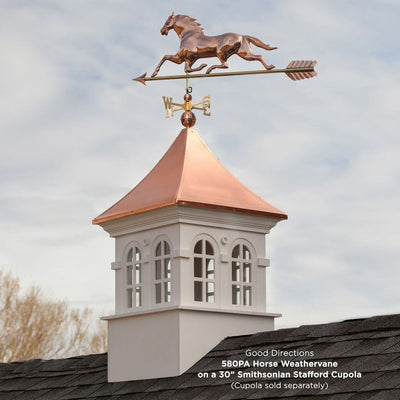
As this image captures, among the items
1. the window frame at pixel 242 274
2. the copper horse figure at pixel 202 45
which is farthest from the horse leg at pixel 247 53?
the window frame at pixel 242 274

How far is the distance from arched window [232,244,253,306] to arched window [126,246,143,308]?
51.2 inches

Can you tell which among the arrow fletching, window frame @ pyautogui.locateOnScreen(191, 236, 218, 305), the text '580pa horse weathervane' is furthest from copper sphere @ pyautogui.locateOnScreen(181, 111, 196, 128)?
window frame @ pyautogui.locateOnScreen(191, 236, 218, 305)

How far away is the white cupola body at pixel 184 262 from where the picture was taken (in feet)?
50.2

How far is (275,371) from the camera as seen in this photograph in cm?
1331

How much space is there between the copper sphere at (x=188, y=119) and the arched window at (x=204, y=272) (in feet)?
5.97

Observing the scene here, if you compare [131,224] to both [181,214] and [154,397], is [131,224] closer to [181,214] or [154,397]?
[181,214]

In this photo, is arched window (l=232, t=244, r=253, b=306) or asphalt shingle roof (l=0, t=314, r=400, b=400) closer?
asphalt shingle roof (l=0, t=314, r=400, b=400)

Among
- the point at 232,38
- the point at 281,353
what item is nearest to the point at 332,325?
the point at 281,353

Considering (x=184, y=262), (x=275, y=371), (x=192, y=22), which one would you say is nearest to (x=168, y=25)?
(x=192, y=22)

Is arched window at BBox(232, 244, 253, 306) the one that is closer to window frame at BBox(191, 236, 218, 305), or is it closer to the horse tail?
window frame at BBox(191, 236, 218, 305)

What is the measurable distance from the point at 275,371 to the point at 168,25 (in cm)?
573

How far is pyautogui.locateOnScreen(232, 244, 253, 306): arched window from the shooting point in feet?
52.2

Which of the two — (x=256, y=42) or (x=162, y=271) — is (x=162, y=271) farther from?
(x=256, y=42)

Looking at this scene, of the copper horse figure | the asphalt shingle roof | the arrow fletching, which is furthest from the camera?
the copper horse figure
